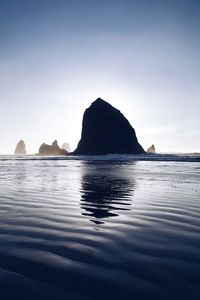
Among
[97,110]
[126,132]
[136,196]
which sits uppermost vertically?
[97,110]

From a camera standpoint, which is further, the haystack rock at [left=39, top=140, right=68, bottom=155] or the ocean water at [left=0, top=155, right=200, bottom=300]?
the haystack rock at [left=39, top=140, right=68, bottom=155]

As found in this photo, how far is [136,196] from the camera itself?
9305 mm

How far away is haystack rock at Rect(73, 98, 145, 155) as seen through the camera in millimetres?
111731

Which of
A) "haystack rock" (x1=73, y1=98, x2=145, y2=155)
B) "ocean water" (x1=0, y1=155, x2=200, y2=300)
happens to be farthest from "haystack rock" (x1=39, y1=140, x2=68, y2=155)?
"ocean water" (x1=0, y1=155, x2=200, y2=300)

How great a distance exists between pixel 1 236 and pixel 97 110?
11580 centimetres

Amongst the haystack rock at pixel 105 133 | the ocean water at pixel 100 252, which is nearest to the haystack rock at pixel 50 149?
the haystack rock at pixel 105 133

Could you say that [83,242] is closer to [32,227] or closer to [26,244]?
[26,244]

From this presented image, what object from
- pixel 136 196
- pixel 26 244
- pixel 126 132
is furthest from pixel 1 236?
pixel 126 132

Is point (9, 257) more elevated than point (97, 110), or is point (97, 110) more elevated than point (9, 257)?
point (97, 110)

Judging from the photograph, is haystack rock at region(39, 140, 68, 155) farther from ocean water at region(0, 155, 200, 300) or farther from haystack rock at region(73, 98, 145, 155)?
ocean water at region(0, 155, 200, 300)

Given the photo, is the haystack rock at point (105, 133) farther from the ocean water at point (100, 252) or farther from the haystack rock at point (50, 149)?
the ocean water at point (100, 252)

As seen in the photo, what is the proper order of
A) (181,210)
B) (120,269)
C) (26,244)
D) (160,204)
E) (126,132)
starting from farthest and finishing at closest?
(126,132), (160,204), (181,210), (26,244), (120,269)

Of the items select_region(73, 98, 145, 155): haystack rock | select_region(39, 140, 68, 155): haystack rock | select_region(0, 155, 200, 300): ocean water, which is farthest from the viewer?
select_region(39, 140, 68, 155): haystack rock

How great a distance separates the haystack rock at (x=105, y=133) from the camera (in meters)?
112
